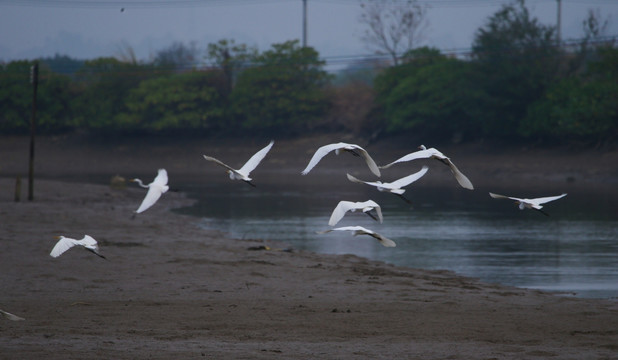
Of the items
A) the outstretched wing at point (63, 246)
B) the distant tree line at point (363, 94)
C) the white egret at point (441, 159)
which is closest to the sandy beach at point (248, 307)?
the outstretched wing at point (63, 246)

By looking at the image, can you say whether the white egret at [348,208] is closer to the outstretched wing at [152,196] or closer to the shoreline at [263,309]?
the shoreline at [263,309]

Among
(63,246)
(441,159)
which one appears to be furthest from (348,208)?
(63,246)

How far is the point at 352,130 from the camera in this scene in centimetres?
5981

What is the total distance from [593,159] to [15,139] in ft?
137

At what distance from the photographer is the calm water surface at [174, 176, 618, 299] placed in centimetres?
1612

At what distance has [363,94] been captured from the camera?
65312 mm

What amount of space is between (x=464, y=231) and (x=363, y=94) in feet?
142

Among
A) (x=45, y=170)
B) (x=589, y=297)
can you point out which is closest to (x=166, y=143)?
(x=45, y=170)

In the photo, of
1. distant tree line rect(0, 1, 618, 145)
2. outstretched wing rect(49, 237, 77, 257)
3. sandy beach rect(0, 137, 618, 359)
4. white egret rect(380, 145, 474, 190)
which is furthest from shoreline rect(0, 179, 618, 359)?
distant tree line rect(0, 1, 618, 145)

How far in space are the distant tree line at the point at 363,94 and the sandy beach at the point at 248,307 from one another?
32.0 meters

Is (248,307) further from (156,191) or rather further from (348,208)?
(156,191)

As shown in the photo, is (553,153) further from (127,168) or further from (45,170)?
(45,170)

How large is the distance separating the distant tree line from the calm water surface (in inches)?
516

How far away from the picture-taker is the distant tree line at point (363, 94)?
4784 centimetres
